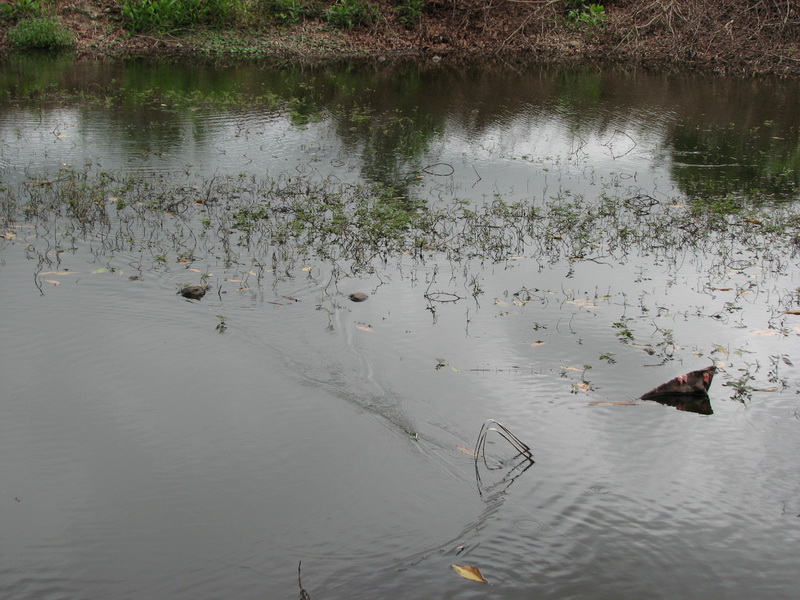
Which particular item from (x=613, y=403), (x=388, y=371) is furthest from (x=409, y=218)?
(x=613, y=403)

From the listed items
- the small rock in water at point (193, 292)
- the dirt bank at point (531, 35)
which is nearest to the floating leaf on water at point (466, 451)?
the small rock in water at point (193, 292)

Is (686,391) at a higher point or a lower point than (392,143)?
lower

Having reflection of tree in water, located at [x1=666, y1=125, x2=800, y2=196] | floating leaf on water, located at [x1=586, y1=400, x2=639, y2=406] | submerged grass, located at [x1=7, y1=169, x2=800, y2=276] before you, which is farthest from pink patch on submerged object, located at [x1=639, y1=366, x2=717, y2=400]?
reflection of tree in water, located at [x1=666, y1=125, x2=800, y2=196]

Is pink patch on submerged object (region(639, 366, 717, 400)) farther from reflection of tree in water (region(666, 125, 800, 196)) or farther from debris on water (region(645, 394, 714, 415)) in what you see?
reflection of tree in water (region(666, 125, 800, 196))

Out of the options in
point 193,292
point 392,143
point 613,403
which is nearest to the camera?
point 613,403

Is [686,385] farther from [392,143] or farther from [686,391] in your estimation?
[392,143]

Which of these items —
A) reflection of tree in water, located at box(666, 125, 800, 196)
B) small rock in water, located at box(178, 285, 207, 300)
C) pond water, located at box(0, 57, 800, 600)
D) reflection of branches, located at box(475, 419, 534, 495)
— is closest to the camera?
pond water, located at box(0, 57, 800, 600)

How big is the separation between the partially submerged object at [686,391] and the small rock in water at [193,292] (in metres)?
3.38

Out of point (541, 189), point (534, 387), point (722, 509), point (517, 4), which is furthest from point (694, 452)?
point (517, 4)

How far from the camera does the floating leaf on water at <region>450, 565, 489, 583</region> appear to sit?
3.37 m

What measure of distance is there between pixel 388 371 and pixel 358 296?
118 cm

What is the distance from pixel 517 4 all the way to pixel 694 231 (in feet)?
63.6

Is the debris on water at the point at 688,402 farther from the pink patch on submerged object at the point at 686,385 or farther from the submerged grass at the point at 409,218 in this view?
the submerged grass at the point at 409,218

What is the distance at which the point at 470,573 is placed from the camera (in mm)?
3389
